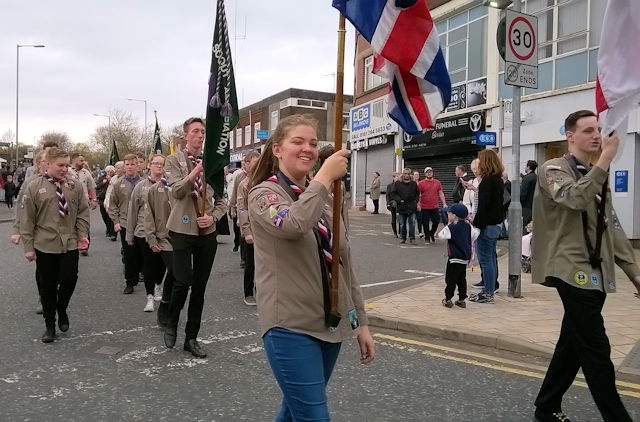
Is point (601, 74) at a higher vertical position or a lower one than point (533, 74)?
lower

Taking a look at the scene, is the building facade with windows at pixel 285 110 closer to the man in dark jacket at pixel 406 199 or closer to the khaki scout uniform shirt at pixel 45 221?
the man in dark jacket at pixel 406 199

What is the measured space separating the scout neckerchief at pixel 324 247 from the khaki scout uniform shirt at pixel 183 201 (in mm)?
2911

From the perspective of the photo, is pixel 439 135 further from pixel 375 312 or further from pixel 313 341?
pixel 313 341

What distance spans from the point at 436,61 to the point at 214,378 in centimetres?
295

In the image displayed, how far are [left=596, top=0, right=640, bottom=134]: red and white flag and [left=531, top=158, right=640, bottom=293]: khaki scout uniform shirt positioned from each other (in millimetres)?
342

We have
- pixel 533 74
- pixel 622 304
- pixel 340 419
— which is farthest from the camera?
pixel 533 74

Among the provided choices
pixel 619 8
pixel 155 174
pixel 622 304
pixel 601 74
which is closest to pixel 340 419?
pixel 601 74

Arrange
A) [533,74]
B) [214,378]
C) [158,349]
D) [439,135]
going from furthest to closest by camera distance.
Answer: [439,135]
[533,74]
[158,349]
[214,378]

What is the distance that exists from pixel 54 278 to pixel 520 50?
620 centimetres

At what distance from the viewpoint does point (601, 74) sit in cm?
330

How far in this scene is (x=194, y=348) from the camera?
17.3 feet

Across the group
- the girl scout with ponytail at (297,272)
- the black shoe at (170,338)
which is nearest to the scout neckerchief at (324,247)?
the girl scout with ponytail at (297,272)

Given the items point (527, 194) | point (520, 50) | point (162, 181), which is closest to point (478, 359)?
point (162, 181)

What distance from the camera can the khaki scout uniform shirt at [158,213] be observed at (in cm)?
638
